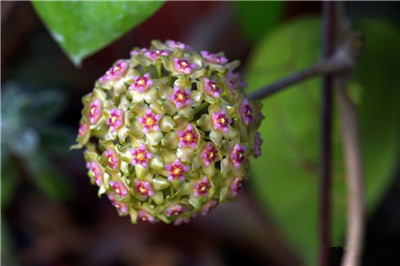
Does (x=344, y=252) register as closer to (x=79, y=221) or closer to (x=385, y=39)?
(x=385, y=39)

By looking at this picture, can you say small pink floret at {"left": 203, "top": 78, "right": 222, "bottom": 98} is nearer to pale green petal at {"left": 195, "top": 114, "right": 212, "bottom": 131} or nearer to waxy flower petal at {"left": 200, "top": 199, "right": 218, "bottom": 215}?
pale green petal at {"left": 195, "top": 114, "right": 212, "bottom": 131}

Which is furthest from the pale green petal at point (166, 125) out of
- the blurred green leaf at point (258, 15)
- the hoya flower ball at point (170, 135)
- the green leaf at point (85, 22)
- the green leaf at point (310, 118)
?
the blurred green leaf at point (258, 15)

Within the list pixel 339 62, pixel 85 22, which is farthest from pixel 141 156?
pixel 339 62

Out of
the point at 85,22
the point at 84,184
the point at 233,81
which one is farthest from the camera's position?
the point at 84,184

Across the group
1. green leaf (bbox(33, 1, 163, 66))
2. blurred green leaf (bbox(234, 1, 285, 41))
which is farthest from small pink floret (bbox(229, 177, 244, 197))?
blurred green leaf (bbox(234, 1, 285, 41))

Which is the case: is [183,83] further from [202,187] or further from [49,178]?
[49,178]

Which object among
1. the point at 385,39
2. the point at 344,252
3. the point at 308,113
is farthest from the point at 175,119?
the point at 385,39

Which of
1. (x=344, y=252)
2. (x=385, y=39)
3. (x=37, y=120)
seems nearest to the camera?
(x=344, y=252)

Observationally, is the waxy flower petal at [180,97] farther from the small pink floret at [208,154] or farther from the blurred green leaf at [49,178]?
the blurred green leaf at [49,178]
